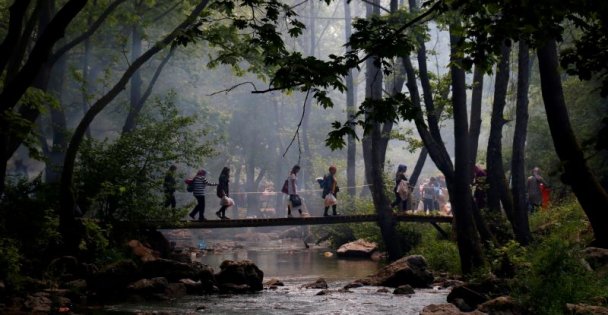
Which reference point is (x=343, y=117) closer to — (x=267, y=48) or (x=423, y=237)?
(x=423, y=237)

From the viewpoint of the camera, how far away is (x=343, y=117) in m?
55.1

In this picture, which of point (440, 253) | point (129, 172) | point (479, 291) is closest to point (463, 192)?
point (479, 291)

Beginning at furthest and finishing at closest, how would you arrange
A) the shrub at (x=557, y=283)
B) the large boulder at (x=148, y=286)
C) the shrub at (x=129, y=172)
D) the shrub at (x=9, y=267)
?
the shrub at (x=129, y=172)
the large boulder at (x=148, y=286)
the shrub at (x=9, y=267)
the shrub at (x=557, y=283)

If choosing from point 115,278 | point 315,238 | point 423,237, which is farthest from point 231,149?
point 115,278

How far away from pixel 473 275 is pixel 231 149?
Answer: 33550 millimetres

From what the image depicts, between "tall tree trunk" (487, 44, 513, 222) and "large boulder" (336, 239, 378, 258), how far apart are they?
273 inches

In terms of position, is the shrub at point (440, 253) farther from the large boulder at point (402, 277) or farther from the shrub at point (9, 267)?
the shrub at point (9, 267)

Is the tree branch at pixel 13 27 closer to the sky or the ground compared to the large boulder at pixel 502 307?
closer to the sky

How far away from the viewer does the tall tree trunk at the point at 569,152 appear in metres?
10.1

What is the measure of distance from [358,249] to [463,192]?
935cm

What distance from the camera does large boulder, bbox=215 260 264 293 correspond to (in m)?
15.1

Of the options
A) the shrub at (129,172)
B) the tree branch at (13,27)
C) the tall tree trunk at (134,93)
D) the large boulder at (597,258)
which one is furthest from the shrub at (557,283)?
the tall tree trunk at (134,93)

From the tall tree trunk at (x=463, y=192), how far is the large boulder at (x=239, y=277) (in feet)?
14.8

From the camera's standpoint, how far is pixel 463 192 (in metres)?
14.1
